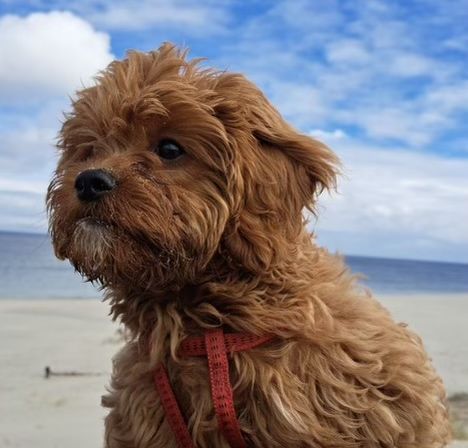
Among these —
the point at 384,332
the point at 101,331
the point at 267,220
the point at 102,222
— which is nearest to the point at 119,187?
the point at 102,222

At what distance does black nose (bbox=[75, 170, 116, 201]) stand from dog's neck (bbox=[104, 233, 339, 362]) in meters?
0.55

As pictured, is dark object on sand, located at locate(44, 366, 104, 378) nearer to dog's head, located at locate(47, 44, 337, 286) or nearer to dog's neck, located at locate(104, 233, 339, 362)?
dog's neck, located at locate(104, 233, 339, 362)

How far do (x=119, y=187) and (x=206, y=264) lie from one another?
0.50m

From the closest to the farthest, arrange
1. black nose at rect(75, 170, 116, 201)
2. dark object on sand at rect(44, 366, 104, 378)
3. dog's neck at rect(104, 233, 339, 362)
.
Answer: black nose at rect(75, 170, 116, 201), dog's neck at rect(104, 233, 339, 362), dark object on sand at rect(44, 366, 104, 378)

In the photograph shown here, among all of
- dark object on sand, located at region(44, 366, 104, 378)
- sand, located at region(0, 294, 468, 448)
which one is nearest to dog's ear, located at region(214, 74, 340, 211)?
sand, located at region(0, 294, 468, 448)

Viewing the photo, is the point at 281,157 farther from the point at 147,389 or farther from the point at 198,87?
the point at 147,389

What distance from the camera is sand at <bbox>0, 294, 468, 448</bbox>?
21.9 feet

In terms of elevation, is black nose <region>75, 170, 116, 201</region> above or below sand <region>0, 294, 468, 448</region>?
above

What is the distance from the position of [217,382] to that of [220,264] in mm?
500

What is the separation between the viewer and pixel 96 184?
115 inches

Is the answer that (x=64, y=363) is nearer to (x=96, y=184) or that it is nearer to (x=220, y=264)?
(x=220, y=264)

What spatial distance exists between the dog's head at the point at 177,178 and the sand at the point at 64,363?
296cm

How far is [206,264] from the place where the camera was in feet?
10.2

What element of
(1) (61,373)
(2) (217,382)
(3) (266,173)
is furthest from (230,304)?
(1) (61,373)
